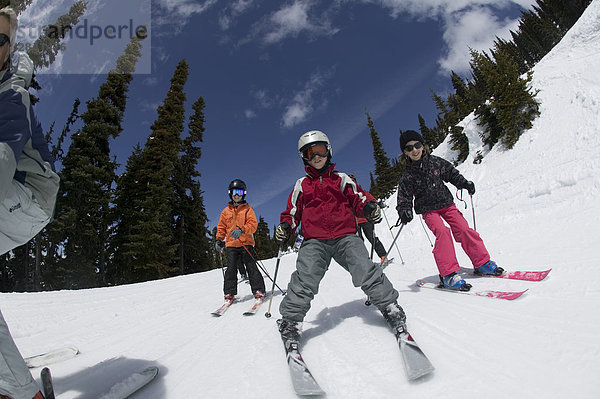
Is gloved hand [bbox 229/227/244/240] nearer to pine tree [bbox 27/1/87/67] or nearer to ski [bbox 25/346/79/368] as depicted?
ski [bbox 25/346/79/368]

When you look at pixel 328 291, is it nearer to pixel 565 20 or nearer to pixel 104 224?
pixel 104 224

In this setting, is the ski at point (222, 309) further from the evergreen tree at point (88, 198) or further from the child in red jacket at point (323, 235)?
the evergreen tree at point (88, 198)

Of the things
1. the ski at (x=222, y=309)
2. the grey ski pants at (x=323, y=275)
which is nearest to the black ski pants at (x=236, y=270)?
the ski at (x=222, y=309)

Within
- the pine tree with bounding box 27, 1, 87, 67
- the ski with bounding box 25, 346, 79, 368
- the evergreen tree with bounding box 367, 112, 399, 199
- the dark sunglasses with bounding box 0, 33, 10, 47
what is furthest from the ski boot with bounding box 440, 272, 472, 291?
the evergreen tree with bounding box 367, 112, 399, 199

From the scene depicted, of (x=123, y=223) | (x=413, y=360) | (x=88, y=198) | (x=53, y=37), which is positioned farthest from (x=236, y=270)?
(x=53, y=37)

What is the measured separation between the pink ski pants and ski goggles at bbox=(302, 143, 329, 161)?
2.05 m

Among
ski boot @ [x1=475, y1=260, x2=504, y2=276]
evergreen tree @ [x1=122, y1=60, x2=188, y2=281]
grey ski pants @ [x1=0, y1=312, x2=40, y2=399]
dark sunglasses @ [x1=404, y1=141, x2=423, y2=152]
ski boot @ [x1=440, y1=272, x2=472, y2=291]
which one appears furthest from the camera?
evergreen tree @ [x1=122, y1=60, x2=188, y2=281]

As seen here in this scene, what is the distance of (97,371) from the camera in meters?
2.24

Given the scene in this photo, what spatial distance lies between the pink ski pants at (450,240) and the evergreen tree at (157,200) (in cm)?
1619

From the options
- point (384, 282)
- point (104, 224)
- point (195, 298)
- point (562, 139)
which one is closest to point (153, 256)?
point (104, 224)

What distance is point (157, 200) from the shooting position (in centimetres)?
1723

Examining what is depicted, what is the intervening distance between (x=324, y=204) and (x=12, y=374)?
2503 millimetres

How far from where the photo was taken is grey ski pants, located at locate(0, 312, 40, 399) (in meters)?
1.28

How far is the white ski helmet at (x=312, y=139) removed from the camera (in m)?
3.16
